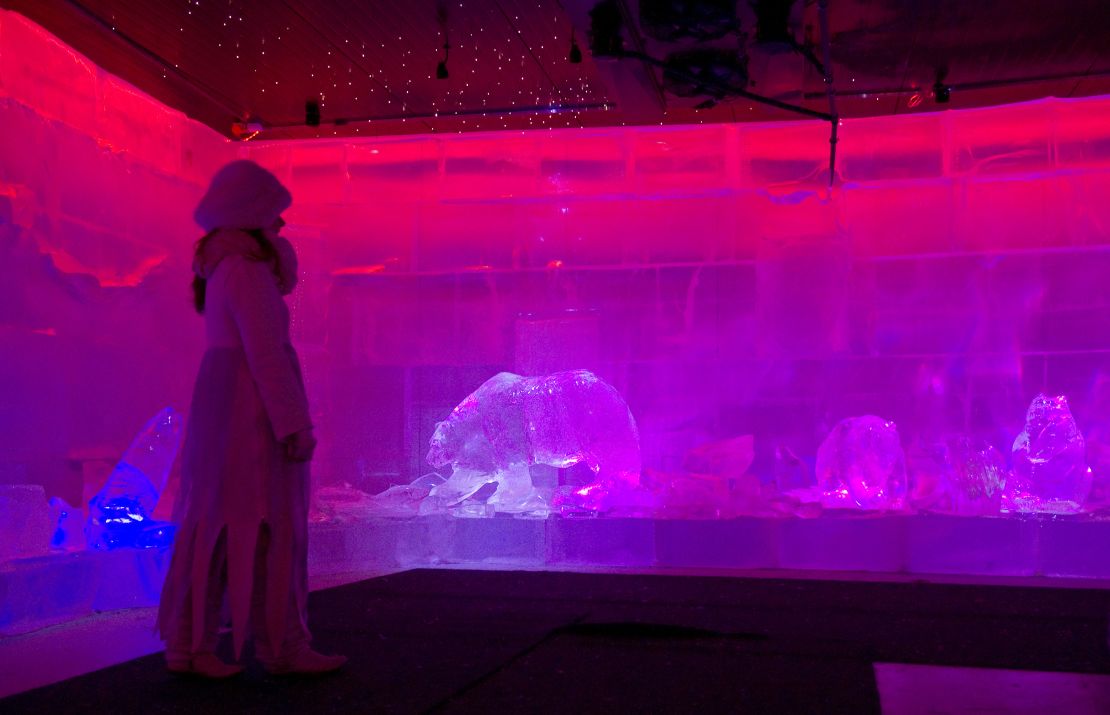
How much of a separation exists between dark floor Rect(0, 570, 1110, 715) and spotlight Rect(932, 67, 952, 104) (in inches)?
127

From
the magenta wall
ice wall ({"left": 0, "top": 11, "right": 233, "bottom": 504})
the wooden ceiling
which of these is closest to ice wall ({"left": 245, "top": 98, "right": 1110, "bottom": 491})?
the magenta wall

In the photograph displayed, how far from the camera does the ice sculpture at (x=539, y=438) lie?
630 cm

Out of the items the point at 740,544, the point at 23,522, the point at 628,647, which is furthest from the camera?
the point at 740,544

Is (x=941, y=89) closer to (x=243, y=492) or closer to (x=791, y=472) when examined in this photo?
(x=791, y=472)

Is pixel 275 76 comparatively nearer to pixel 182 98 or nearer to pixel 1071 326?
pixel 182 98

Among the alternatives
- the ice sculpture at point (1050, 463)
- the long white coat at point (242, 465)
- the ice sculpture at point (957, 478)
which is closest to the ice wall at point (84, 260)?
the long white coat at point (242, 465)

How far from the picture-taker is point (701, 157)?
702 centimetres

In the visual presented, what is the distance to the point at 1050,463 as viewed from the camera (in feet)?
19.6

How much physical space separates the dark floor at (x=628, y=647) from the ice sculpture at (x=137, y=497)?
1.08 m

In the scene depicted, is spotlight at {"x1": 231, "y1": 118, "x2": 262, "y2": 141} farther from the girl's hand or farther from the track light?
the girl's hand

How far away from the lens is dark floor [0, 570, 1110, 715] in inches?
98.8

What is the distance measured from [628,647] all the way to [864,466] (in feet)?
11.3

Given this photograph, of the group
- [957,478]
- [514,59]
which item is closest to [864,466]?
[957,478]

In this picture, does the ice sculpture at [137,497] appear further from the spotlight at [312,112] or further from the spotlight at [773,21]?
the spotlight at [773,21]
